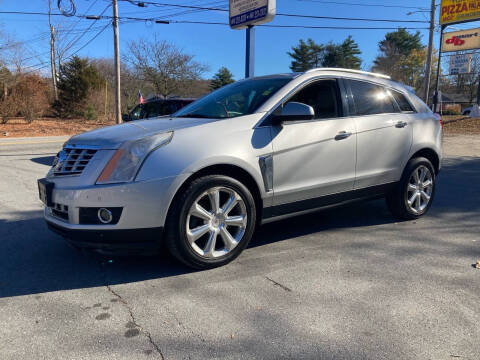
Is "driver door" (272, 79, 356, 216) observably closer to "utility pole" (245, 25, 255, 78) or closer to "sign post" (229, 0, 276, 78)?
"sign post" (229, 0, 276, 78)

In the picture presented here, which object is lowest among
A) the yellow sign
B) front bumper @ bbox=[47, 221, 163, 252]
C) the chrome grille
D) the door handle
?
front bumper @ bbox=[47, 221, 163, 252]

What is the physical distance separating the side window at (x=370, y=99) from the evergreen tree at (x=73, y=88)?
1020 inches

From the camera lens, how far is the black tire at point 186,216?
3084mm

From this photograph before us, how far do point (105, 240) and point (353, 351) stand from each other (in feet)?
6.25

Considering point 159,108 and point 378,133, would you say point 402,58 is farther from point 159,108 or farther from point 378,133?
point 378,133

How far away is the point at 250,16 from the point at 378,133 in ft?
27.2

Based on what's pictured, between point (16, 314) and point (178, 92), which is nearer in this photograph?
point (16, 314)

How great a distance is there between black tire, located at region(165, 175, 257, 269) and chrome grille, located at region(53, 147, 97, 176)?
0.79 metres

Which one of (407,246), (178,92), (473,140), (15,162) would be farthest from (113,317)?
(178,92)

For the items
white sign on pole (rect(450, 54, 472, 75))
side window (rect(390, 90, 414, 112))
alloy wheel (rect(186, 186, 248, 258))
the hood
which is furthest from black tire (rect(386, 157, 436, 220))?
white sign on pole (rect(450, 54, 472, 75))

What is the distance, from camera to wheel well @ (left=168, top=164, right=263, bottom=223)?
10.3 ft

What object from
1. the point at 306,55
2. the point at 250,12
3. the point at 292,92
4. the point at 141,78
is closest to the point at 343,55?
the point at 306,55

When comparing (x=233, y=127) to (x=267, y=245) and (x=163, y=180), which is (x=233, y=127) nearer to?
(x=163, y=180)

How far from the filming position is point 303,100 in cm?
392
